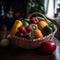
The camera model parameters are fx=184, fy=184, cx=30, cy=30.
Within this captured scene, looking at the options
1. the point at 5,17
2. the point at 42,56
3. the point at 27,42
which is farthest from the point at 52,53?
the point at 5,17

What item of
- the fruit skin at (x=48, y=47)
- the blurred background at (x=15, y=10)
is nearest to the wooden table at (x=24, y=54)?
the fruit skin at (x=48, y=47)

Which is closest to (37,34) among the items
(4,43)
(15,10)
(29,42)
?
(29,42)

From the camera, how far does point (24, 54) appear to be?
131 cm

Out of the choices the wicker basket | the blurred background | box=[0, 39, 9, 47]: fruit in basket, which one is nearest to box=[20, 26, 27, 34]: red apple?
the wicker basket

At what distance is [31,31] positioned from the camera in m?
1.33

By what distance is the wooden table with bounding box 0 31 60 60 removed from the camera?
1.24 metres

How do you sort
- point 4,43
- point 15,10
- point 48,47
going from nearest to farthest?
point 48,47
point 4,43
point 15,10

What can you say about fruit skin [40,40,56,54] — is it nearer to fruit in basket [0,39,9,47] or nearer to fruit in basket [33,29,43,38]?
fruit in basket [33,29,43,38]

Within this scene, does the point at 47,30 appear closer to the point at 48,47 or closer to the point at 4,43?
the point at 48,47

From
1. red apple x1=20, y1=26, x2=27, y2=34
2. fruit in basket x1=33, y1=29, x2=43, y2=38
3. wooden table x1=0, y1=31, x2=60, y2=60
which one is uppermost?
red apple x1=20, y1=26, x2=27, y2=34

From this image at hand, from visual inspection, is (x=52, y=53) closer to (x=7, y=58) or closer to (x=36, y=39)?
(x=36, y=39)

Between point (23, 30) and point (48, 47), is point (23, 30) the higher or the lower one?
the higher one

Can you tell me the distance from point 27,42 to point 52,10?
2.95 meters

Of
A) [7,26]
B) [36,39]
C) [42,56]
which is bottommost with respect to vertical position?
[7,26]
